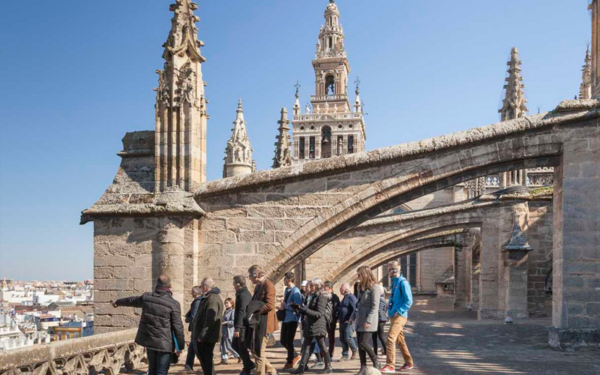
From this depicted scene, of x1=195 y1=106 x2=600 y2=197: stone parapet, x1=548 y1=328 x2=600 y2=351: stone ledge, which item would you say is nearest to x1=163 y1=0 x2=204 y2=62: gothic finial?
x1=195 y1=106 x2=600 y2=197: stone parapet

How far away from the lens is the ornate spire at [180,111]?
9297 millimetres

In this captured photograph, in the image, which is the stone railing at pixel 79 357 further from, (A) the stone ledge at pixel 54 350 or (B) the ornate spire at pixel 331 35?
(B) the ornate spire at pixel 331 35

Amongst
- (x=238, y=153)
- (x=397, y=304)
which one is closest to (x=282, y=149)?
(x=238, y=153)

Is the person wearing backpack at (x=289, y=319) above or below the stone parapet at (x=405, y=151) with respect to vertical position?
below

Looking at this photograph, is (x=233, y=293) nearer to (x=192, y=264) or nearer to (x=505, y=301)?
(x=192, y=264)

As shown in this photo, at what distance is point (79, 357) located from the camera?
657 centimetres

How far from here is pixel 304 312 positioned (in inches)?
301

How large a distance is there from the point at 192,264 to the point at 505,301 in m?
9.80

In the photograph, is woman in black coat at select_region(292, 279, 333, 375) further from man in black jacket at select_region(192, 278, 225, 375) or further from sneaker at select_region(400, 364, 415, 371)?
man in black jacket at select_region(192, 278, 225, 375)

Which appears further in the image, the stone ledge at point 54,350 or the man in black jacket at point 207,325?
the man in black jacket at point 207,325

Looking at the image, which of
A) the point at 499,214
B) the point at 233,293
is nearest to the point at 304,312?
the point at 233,293

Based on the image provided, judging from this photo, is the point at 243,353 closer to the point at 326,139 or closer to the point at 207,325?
the point at 207,325

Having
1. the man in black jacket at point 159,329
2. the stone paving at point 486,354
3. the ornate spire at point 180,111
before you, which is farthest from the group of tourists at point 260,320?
the ornate spire at point 180,111

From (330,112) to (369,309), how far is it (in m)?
55.8
